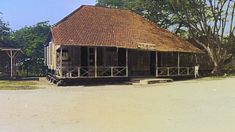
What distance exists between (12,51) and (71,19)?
24.2 feet

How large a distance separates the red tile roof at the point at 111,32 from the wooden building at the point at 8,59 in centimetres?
677

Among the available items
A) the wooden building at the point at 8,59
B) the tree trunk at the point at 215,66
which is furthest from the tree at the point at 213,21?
the wooden building at the point at 8,59

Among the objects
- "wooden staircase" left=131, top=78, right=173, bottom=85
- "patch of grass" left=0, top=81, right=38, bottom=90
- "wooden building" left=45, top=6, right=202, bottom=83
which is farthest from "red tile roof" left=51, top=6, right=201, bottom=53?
"patch of grass" left=0, top=81, right=38, bottom=90

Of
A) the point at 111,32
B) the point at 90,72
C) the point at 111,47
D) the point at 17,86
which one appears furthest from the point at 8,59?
the point at 17,86

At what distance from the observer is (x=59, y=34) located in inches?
1188

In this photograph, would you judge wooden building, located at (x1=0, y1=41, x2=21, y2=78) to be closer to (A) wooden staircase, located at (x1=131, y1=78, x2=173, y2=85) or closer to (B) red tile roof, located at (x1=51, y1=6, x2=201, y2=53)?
(B) red tile roof, located at (x1=51, y1=6, x2=201, y2=53)

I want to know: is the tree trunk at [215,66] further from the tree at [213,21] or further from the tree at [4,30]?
the tree at [4,30]

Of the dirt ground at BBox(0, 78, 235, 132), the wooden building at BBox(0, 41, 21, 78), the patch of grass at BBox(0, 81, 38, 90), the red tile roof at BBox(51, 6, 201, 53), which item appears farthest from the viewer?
the wooden building at BBox(0, 41, 21, 78)

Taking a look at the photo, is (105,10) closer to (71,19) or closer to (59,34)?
(71,19)

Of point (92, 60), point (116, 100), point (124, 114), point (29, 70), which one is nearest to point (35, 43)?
point (29, 70)

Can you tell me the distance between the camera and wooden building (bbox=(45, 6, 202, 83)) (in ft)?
100

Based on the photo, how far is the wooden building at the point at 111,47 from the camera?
30.5 meters

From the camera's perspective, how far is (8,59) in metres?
40.9

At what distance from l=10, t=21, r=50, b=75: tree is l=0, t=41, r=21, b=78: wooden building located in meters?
A: 3.71
